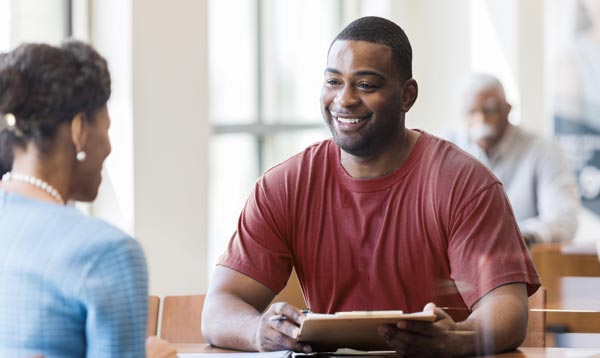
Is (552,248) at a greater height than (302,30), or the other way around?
(302,30)

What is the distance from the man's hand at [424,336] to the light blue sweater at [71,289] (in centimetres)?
58

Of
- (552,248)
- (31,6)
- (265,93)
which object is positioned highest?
(31,6)

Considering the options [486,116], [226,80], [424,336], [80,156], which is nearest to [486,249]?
[424,336]

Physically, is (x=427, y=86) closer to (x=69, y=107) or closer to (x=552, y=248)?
(x=552, y=248)

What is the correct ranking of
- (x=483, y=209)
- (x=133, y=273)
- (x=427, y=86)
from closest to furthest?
1. (x=133, y=273)
2. (x=483, y=209)
3. (x=427, y=86)

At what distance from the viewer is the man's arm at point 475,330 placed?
6.80 ft

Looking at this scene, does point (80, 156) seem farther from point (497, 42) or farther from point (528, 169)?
point (497, 42)

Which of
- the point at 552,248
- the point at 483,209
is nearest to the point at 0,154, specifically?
the point at 483,209

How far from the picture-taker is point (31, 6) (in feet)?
13.0

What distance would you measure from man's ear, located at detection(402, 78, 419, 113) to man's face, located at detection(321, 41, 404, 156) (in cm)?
5

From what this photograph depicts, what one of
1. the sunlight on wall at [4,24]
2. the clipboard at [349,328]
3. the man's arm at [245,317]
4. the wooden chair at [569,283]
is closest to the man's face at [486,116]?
the wooden chair at [569,283]

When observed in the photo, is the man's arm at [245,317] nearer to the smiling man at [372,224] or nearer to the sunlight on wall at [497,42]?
the smiling man at [372,224]

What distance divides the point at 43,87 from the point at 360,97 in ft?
3.54

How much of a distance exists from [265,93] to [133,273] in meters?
4.34
